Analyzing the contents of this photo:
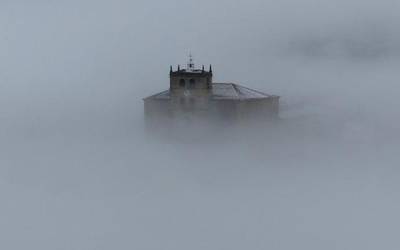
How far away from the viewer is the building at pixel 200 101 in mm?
55656

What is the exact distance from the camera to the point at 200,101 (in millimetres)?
56250

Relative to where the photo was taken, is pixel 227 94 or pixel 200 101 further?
pixel 227 94

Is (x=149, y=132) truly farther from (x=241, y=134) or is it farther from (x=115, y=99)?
(x=115, y=99)

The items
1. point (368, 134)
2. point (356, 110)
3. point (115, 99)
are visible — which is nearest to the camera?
point (368, 134)

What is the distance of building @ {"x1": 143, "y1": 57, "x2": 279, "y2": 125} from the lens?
183ft

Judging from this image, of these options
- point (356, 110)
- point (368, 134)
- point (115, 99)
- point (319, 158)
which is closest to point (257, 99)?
point (319, 158)

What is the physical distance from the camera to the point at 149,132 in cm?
6019

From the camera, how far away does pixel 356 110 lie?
74562 millimetres

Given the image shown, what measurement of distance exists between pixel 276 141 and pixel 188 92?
337 inches

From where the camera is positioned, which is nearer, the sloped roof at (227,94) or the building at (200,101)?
the building at (200,101)

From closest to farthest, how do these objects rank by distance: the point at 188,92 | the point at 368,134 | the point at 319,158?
the point at 188,92 → the point at 319,158 → the point at 368,134

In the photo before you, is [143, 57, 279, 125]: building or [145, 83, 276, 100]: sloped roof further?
[145, 83, 276, 100]: sloped roof

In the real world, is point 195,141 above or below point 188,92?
below

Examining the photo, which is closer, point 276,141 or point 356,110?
point 276,141
